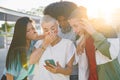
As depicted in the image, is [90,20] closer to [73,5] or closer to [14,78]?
[73,5]

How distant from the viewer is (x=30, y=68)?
3725 millimetres

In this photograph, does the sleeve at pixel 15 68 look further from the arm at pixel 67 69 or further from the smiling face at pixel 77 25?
the smiling face at pixel 77 25

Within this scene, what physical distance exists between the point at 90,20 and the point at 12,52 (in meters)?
0.99

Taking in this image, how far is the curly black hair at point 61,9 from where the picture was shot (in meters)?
3.90

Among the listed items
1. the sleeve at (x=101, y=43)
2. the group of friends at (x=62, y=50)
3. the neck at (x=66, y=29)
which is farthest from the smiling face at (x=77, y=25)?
the neck at (x=66, y=29)

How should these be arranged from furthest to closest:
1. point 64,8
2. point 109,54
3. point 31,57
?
point 64,8 < point 31,57 < point 109,54

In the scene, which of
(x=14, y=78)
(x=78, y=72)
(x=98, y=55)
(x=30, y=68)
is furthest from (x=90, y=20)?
(x=14, y=78)

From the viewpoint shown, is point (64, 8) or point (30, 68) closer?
point (30, 68)

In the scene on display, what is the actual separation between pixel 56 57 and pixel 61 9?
724mm

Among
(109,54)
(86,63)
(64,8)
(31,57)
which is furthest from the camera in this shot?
(64,8)

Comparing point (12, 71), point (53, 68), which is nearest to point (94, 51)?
point (53, 68)

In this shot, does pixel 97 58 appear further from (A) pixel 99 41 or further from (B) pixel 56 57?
(B) pixel 56 57

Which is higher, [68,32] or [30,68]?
[68,32]

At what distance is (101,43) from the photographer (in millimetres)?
3162
